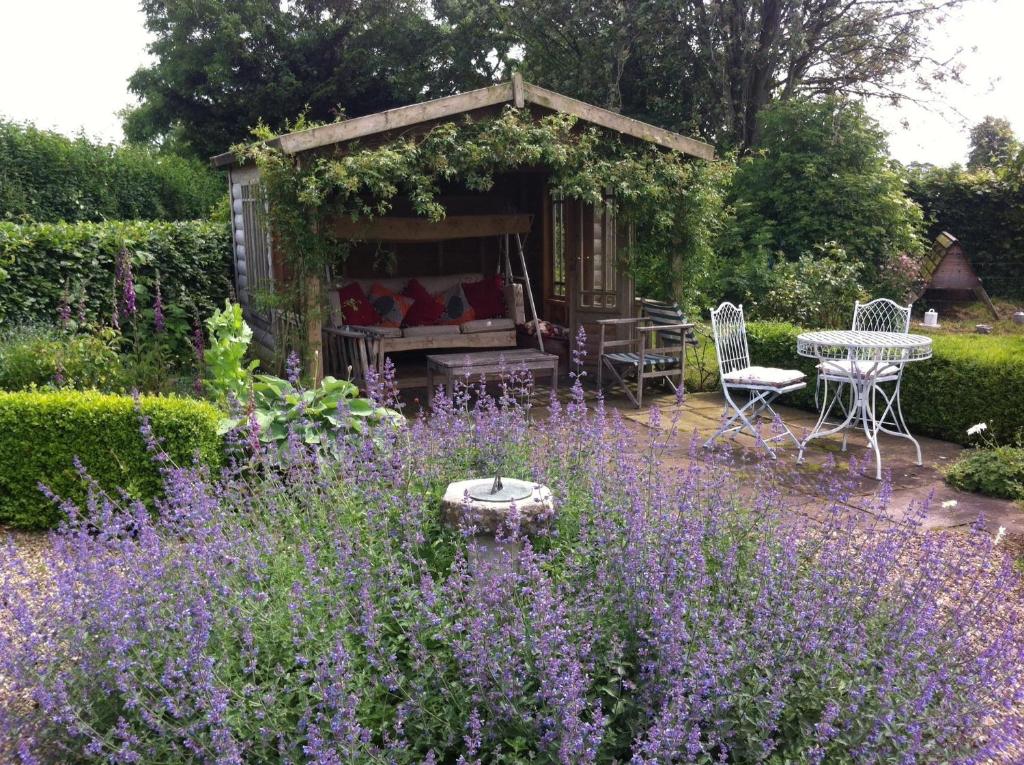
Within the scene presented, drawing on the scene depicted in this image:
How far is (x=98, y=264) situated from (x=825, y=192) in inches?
422

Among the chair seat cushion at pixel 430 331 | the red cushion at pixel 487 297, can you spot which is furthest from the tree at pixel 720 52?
the chair seat cushion at pixel 430 331

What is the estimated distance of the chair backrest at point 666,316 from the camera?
874 cm

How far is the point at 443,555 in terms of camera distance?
339cm

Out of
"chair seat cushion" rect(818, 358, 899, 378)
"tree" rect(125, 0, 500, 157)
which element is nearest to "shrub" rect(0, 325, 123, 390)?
"chair seat cushion" rect(818, 358, 899, 378)

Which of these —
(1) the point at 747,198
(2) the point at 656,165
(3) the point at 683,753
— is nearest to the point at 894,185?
(1) the point at 747,198

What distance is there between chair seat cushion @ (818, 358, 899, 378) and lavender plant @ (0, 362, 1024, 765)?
10.8ft

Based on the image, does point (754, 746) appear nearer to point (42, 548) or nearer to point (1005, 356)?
point (42, 548)

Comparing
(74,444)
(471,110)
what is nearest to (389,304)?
(471,110)

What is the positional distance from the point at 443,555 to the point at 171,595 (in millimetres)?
1007

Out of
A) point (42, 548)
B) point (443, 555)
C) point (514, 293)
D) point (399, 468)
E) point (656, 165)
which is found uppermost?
point (656, 165)

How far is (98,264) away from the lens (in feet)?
28.2

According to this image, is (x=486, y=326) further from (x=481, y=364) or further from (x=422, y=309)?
(x=481, y=364)

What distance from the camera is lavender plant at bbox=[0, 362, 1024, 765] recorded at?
2.30 metres

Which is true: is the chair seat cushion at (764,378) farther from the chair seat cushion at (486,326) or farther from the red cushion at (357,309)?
the red cushion at (357,309)
